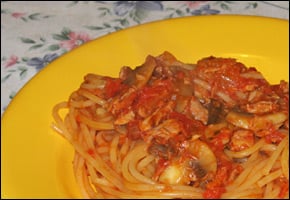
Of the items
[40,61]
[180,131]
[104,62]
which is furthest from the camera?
[40,61]

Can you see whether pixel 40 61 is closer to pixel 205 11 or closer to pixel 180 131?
pixel 205 11

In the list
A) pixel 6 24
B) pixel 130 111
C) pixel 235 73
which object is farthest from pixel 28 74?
pixel 235 73

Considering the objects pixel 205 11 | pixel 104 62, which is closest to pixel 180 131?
pixel 104 62

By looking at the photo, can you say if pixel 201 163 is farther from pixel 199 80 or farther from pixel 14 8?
pixel 14 8

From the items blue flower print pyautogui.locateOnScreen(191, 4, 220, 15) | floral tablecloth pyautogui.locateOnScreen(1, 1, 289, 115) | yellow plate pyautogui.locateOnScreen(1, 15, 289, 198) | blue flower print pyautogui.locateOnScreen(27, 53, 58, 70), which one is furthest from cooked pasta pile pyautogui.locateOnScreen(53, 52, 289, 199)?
blue flower print pyautogui.locateOnScreen(191, 4, 220, 15)

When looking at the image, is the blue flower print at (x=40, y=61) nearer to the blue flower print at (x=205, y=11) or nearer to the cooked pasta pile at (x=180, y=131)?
the cooked pasta pile at (x=180, y=131)

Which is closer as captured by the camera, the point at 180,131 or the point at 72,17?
the point at 180,131
